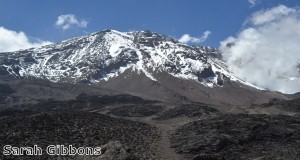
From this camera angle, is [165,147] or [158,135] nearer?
[165,147]

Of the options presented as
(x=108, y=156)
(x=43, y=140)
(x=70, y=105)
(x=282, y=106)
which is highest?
(x=70, y=105)

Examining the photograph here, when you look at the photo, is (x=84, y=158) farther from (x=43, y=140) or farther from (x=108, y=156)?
(x=43, y=140)

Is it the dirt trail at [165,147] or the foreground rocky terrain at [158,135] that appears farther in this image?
the dirt trail at [165,147]

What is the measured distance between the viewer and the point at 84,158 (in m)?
44.3

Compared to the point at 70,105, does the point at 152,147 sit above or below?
below

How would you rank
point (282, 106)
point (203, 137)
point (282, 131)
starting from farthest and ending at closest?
1. point (282, 106)
2. point (282, 131)
3. point (203, 137)


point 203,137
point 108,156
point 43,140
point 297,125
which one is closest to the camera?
point 108,156

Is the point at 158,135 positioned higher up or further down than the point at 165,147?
higher up

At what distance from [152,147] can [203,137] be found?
12.1 m

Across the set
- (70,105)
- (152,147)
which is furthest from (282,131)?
(70,105)

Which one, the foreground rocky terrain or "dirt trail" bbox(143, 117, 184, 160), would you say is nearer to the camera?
the foreground rocky terrain

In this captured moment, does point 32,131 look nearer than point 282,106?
Yes

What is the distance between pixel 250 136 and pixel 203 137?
7.55 meters

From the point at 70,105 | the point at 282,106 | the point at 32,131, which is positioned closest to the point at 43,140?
Result: the point at 32,131
